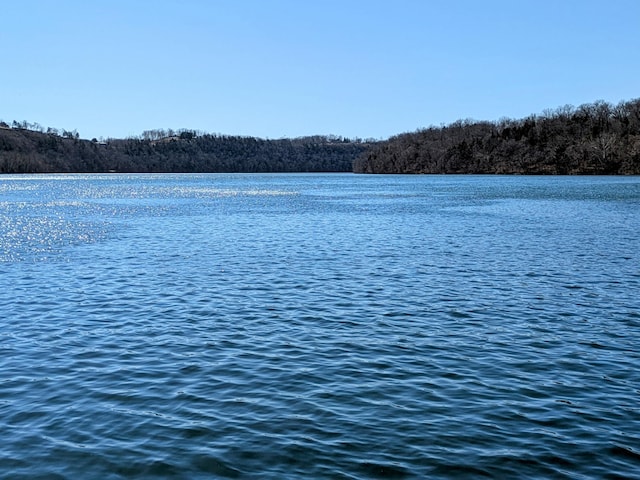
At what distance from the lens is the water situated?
12562 mm

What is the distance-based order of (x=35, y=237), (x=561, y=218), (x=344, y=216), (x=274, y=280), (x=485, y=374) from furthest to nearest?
(x=344, y=216) < (x=561, y=218) < (x=35, y=237) < (x=274, y=280) < (x=485, y=374)

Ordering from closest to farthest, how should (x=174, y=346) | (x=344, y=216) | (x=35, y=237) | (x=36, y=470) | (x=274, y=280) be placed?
(x=36, y=470) → (x=174, y=346) → (x=274, y=280) → (x=35, y=237) → (x=344, y=216)

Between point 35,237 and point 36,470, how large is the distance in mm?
47143

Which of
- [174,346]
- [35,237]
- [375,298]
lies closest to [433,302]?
[375,298]

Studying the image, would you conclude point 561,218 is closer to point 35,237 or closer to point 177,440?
point 35,237

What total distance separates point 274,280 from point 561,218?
50033 mm

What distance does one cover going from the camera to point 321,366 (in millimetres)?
18359

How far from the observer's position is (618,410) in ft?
48.8

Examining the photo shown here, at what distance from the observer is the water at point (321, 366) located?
1256cm

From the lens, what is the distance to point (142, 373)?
58.3 feet

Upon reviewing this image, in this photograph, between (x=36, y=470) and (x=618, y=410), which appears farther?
(x=618, y=410)

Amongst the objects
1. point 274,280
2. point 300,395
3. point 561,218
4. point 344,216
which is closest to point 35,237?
point 274,280

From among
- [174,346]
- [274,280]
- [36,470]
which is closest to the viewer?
[36,470]

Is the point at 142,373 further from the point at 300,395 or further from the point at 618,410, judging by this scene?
the point at 618,410
